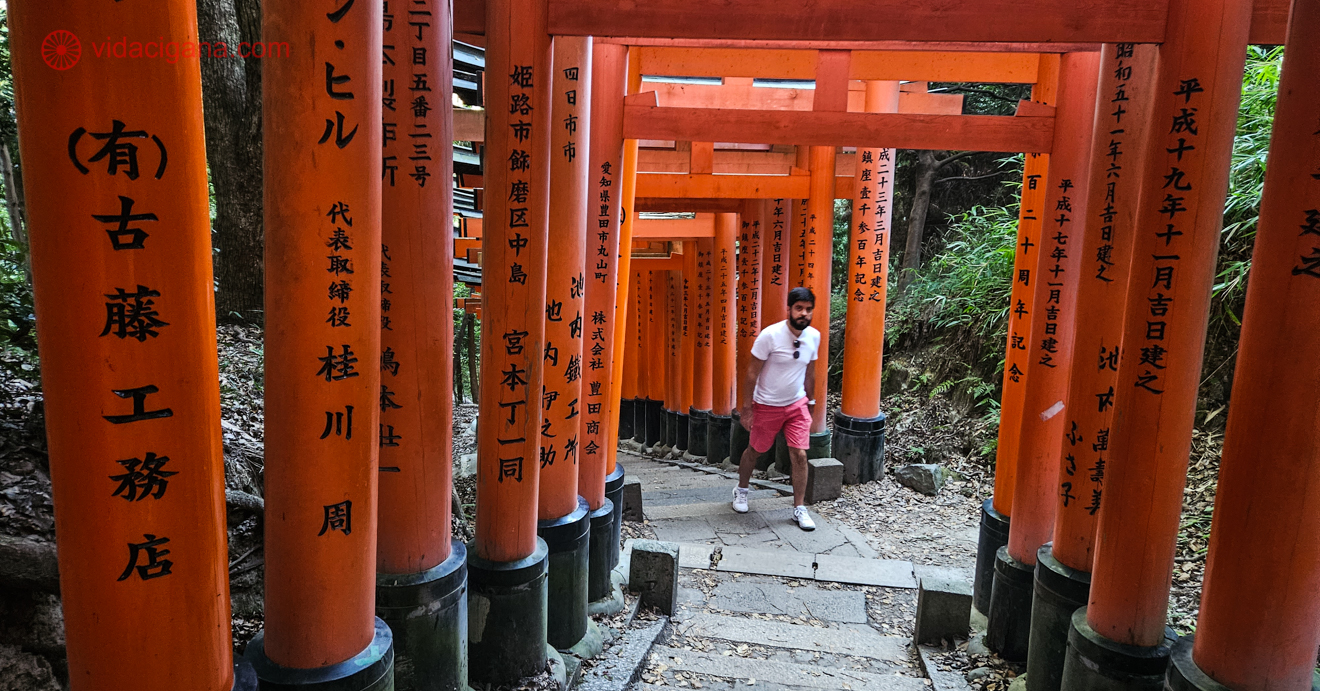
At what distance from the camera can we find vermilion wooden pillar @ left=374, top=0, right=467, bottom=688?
2855mm

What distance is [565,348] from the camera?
3.96 meters

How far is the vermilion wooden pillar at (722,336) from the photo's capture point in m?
11.2

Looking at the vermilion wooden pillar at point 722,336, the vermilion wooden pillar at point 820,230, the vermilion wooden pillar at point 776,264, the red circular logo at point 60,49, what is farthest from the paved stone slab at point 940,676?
the vermilion wooden pillar at point 722,336

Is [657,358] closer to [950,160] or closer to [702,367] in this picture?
[702,367]

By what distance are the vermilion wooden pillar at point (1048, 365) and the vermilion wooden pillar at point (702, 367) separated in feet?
25.4

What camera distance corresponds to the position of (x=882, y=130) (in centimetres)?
471

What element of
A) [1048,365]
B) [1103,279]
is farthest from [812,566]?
[1103,279]

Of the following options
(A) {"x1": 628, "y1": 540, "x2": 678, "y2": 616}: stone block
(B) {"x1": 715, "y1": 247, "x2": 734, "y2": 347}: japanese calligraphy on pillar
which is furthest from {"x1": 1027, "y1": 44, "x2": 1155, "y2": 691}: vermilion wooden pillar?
(B) {"x1": 715, "y1": 247, "x2": 734, "y2": 347}: japanese calligraphy on pillar

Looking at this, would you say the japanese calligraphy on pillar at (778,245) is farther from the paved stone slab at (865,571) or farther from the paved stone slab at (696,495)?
the paved stone slab at (865,571)

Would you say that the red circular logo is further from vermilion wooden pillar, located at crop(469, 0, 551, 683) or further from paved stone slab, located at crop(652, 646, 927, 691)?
paved stone slab, located at crop(652, 646, 927, 691)

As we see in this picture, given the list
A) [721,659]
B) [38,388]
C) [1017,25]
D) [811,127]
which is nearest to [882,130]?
[811,127]

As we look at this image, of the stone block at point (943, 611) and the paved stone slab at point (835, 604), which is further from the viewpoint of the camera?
the paved stone slab at point (835, 604)

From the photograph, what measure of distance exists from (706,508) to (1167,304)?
5.11m

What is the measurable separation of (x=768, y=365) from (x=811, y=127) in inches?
88.2
